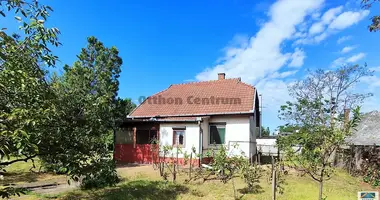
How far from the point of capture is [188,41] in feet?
61.6

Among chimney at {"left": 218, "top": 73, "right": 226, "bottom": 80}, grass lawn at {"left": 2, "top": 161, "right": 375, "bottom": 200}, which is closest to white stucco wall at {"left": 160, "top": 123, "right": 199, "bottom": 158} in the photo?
grass lawn at {"left": 2, "top": 161, "right": 375, "bottom": 200}

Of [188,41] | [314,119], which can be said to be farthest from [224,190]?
[314,119]

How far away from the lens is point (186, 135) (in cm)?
1678

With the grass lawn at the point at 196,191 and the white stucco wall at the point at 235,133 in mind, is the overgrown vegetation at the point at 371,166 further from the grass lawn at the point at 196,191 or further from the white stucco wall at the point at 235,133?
the white stucco wall at the point at 235,133

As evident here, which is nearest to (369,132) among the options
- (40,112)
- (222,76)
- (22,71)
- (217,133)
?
(217,133)

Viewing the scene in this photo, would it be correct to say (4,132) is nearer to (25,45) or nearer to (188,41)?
(25,45)

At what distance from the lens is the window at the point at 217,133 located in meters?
17.7

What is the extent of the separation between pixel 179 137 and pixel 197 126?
161 centimetres

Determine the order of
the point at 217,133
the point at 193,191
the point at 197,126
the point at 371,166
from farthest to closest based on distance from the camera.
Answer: the point at 217,133 < the point at 197,126 < the point at 371,166 < the point at 193,191

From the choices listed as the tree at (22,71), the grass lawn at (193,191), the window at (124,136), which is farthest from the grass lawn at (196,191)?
the window at (124,136)

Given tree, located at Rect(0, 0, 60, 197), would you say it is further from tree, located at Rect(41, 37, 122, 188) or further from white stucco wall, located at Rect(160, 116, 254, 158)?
white stucco wall, located at Rect(160, 116, 254, 158)

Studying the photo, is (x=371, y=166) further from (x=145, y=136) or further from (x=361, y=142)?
(x=145, y=136)

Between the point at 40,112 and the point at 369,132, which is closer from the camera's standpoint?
the point at 40,112

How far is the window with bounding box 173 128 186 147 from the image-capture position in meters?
17.0
